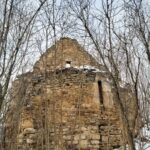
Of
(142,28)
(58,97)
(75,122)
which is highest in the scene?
(142,28)

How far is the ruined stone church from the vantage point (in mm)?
9602

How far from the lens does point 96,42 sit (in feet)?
21.6

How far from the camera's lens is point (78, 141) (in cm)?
974

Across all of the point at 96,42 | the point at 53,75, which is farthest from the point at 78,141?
the point at 96,42

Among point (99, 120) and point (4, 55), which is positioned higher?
point (4, 55)

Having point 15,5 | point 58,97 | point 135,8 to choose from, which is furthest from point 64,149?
point 15,5

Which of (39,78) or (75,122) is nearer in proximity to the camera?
(75,122)

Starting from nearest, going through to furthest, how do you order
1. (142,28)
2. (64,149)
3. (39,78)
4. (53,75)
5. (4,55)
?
(4,55) → (142,28) → (64,149) → (53,75) → (39,78)

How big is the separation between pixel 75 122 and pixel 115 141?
1.38 meters

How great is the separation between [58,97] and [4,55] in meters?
5.13

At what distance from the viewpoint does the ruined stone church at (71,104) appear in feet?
31.5

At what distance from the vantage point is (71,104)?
10281mm

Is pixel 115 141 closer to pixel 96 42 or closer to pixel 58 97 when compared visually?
pixel 58 97

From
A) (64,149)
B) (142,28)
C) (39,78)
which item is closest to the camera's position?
(142,28)
